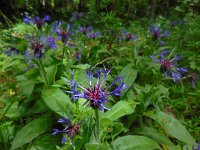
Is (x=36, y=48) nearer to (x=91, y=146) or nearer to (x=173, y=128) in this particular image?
(x=91, y=146)

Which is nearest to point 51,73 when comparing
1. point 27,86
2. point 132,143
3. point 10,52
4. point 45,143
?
point 27,86

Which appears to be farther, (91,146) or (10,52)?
(10,52)

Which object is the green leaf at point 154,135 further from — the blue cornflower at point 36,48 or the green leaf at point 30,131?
the blue cornflower at point 36,48

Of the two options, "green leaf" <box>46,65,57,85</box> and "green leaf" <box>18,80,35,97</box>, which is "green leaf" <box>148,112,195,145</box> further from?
"green leaf" <box>18,80,35,97</box>

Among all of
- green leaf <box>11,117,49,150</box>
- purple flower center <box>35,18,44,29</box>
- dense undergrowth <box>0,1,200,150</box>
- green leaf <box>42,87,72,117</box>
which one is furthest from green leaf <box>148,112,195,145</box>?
purple flower center <box>35,18,44,29</box>

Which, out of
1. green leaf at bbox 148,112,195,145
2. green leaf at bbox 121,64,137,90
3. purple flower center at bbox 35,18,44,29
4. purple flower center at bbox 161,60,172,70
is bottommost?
green leaf at bbox 148,112,195,145

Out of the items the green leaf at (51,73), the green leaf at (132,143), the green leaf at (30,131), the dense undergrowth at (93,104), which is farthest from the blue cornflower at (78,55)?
the green leaf at (132,143)
